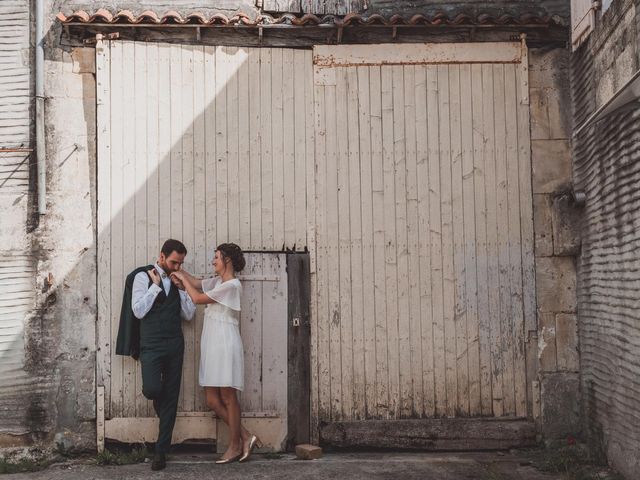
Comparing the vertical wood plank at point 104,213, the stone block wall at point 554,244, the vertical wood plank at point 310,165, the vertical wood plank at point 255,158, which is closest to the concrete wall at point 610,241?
the stone block wall at point 554,244

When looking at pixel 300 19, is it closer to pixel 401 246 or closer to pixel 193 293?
pixel 401 246

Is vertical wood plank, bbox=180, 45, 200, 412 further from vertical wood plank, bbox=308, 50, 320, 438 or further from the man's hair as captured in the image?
vertical wood plank, bbox=308, 50, 320, 438

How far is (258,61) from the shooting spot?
24.6 ft

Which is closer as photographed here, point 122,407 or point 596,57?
point 596,57

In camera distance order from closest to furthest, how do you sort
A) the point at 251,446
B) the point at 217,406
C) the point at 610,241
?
the point at 610,241 → the point at 217,406 → the point at 251,446

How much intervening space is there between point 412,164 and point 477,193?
72 cm

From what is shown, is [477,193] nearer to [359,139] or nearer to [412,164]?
[412,164]

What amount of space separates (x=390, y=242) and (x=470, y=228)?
823mm

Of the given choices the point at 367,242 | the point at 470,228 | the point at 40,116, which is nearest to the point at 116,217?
the point at 40,116

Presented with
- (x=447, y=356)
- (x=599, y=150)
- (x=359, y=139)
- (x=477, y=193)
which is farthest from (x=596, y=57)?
(x=447, y=356)

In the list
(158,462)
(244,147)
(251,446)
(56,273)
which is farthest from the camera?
(244,147)

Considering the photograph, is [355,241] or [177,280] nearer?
[177,280]

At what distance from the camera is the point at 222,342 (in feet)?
22.6

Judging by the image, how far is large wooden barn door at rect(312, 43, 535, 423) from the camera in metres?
7.36
